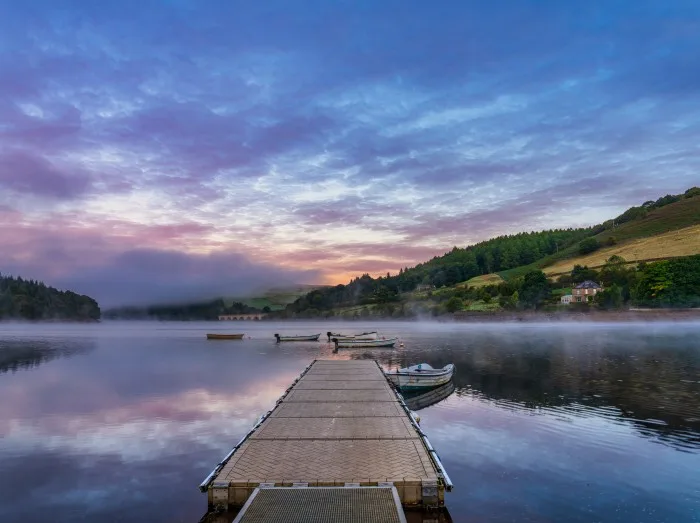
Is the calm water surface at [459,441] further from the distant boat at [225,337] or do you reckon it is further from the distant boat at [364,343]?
the distant boat at [225,337]

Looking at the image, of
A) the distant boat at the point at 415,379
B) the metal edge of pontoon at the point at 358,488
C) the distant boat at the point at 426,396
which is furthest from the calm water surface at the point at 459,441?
the metal edge of pontoon at the point at 358,488

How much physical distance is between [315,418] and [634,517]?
13.8 meters

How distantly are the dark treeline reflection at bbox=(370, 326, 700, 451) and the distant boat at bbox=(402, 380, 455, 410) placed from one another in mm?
1416

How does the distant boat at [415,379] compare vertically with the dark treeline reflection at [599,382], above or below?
above

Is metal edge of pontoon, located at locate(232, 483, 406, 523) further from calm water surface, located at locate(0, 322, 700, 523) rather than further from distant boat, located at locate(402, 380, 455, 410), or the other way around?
distant boat, located at locate(402, 380, 455, 410)

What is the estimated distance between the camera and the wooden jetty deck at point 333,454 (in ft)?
51.5

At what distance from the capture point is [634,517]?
1723 centimetres

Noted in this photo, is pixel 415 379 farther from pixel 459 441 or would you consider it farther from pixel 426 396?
pixel 459 441

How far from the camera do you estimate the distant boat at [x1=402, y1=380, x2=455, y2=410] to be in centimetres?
3847

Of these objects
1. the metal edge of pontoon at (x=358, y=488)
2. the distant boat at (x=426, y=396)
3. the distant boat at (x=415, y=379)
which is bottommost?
the distant boat at (x=426, y=396)

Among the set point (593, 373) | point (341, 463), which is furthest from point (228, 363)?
point (341, 463)

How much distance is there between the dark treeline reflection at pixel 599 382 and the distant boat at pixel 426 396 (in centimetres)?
142

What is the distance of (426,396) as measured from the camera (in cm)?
4134

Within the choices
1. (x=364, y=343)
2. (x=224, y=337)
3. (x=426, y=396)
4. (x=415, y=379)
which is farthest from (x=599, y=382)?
(x=224, y=337)
